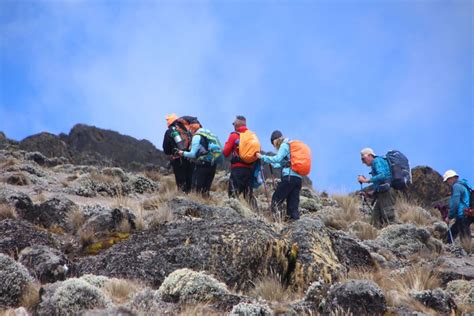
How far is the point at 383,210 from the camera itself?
14.3 m

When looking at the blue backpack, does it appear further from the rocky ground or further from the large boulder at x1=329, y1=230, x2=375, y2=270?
the large boulder at x1=329, y1=230, x2=375, y2=270

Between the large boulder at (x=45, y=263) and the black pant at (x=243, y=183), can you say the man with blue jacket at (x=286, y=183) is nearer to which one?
the black pant at (x=243, y=183)

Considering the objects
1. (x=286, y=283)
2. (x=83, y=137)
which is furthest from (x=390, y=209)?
(x=83, y=137)

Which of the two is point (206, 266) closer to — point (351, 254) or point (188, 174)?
point (351, 254)

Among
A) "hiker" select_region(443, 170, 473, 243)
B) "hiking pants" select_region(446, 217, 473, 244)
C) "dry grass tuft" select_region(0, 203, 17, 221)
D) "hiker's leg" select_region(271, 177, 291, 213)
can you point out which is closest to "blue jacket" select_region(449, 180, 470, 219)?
"hiker" select_region(443, 170, 473, 243)

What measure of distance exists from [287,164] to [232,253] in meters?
4.80

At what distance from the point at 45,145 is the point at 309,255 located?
91.9 feet

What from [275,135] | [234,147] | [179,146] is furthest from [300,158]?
[179,146]

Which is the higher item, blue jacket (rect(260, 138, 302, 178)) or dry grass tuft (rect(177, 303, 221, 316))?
blue jacket (rect(260, 138, 302, 178))

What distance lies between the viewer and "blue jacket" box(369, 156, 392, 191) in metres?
13.8

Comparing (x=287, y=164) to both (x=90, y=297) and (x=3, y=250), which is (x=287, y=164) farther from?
(x=90, y=297)

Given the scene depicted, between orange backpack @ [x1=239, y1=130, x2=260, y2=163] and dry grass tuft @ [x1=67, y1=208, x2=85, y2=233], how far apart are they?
3.87 metres

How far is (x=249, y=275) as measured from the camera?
8.09 m

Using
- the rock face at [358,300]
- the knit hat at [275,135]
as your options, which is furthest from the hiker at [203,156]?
the rock face at [358,300]
